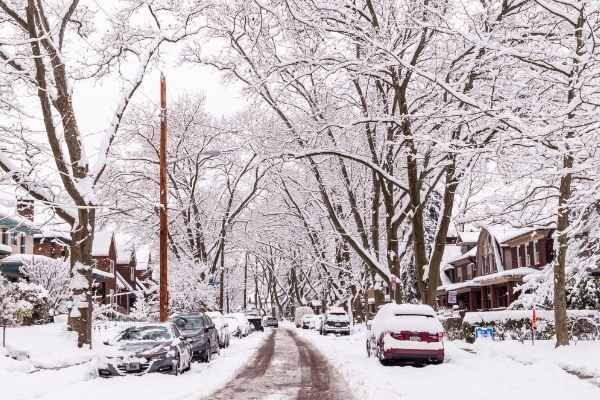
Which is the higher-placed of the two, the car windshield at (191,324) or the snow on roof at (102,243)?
the snow on roof at (102,243)

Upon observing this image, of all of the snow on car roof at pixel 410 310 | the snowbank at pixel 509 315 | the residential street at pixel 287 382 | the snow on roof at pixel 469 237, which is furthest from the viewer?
the snow on roof at pixel 469 237

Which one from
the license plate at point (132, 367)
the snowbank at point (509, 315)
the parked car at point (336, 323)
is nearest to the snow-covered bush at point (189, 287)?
the parked car at point (336, 323)

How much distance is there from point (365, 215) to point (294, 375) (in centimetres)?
2497

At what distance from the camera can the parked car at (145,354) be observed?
625 inches

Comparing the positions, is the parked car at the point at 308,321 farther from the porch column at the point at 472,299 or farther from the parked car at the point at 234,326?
the parked car at the point at 234,326

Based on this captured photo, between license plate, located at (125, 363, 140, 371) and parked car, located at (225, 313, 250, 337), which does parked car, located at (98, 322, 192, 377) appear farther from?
parked car, located at (225, 313, 250, 337)

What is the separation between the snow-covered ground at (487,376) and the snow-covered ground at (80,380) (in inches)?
134

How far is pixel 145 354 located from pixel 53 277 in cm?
2927

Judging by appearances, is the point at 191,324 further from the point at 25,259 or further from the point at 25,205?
the point at 25,259

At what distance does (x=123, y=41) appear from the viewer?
2195cm

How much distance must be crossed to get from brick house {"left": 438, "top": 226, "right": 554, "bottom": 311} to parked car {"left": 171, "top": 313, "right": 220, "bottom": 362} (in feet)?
51.9

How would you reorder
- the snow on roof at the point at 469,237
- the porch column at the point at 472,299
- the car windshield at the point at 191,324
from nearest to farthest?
1. the car windshield at the point at 191,324
2. the porch column at the point at 472,299
3. the snow on roof at the point at 469,237

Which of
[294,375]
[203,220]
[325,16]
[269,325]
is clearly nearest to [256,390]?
[294,375]

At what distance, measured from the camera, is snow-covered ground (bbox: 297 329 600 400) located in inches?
478
